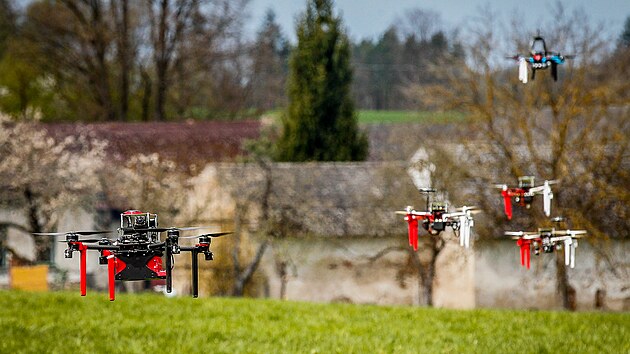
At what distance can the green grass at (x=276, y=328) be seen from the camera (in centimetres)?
1973

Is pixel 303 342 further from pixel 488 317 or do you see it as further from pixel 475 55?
pixel 475 55

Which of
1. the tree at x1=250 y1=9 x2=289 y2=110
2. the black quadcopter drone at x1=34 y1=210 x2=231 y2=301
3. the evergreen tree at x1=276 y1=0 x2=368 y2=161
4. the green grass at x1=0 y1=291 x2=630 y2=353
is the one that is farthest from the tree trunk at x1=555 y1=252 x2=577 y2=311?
the tree at x1=250 y1=9 x2=289 y2=110

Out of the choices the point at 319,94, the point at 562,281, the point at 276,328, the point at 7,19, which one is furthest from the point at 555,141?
the point at 7,19

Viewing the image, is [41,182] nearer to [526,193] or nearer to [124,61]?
[124,61]

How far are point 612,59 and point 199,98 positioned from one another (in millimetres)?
38551

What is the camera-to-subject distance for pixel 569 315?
2441cm

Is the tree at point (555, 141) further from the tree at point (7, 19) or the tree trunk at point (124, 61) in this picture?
the tree at point (7, 19)

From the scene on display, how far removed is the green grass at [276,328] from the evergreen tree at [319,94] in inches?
965

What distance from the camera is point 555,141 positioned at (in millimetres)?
33656

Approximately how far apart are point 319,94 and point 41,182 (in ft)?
49.7

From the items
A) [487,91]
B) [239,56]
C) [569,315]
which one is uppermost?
[239,56]

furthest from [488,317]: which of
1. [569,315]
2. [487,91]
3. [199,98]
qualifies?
[199,98]

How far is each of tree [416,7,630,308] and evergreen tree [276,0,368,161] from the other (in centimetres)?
1331

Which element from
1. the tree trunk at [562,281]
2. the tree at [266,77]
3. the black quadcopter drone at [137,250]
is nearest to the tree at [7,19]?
the tree at [266,77]
